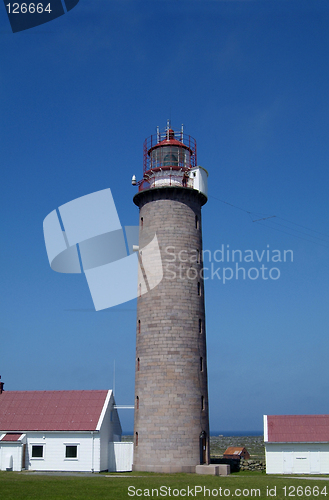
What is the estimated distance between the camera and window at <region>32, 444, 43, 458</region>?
32.4 m

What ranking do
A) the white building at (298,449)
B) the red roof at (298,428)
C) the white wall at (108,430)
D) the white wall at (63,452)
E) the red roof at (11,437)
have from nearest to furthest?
1. the white wall at (63,452)
2. the red roof at (11,437)
3. the white wall at (108,430)
4. the white building at (298,449)
5. the red roof at (298,428)

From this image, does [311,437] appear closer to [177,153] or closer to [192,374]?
[192,374]

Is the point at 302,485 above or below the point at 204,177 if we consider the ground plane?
below

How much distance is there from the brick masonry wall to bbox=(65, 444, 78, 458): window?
4135 millimetres

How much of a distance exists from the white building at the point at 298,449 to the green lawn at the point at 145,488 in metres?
9.03

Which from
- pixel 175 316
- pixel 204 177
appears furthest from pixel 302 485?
pixel 204 177

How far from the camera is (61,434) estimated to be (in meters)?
32.4

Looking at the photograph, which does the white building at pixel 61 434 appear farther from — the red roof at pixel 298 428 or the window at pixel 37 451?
the red roof at pixel 298 428

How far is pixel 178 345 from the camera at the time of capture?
3081 centimetres

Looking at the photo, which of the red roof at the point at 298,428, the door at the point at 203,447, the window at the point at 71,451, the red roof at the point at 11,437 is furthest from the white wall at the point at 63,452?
the red roof at the point at 298,428

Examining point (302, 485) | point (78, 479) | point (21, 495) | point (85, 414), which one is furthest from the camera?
point (85, 414)

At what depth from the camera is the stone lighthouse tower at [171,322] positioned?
29719 millimetres

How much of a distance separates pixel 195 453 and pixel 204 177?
1745cm

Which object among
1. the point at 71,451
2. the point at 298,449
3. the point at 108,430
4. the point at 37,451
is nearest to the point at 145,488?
the point at 71,451
